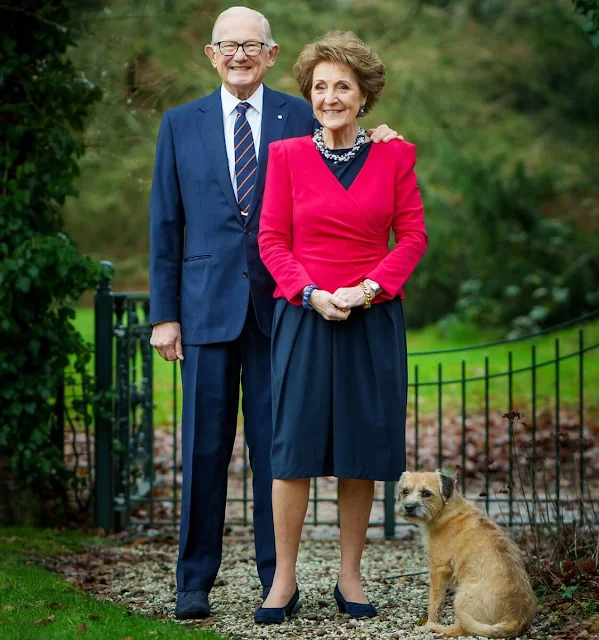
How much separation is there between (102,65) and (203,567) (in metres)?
3.18

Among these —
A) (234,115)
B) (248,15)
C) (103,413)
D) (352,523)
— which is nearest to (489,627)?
(352,523)

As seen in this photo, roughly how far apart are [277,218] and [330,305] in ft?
1.25

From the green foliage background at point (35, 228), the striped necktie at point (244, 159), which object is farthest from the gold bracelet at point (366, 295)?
the green foliage background at point (35, 228)

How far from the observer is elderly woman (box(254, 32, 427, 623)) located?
11.4 feet

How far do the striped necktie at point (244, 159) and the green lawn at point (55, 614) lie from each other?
1529 mm

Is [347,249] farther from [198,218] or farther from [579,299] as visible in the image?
[579,299]

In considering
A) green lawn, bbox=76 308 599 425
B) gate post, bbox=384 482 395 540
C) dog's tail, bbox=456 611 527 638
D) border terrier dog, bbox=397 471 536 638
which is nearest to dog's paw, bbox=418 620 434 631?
border terrier dog, bbox=397 471 536 638

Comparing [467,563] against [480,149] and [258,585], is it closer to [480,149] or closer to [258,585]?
[258,585]

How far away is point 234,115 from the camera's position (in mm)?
3854

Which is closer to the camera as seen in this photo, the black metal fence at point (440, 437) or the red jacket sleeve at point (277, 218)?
the red jacket sleeve at point (277, 218)

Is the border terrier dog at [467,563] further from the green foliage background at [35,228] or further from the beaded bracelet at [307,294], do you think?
the green foliage background at [35,228]

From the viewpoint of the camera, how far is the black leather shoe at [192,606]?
3779 millimetres

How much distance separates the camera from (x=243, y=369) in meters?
3.85

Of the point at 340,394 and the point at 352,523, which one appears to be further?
the point at 352,523
